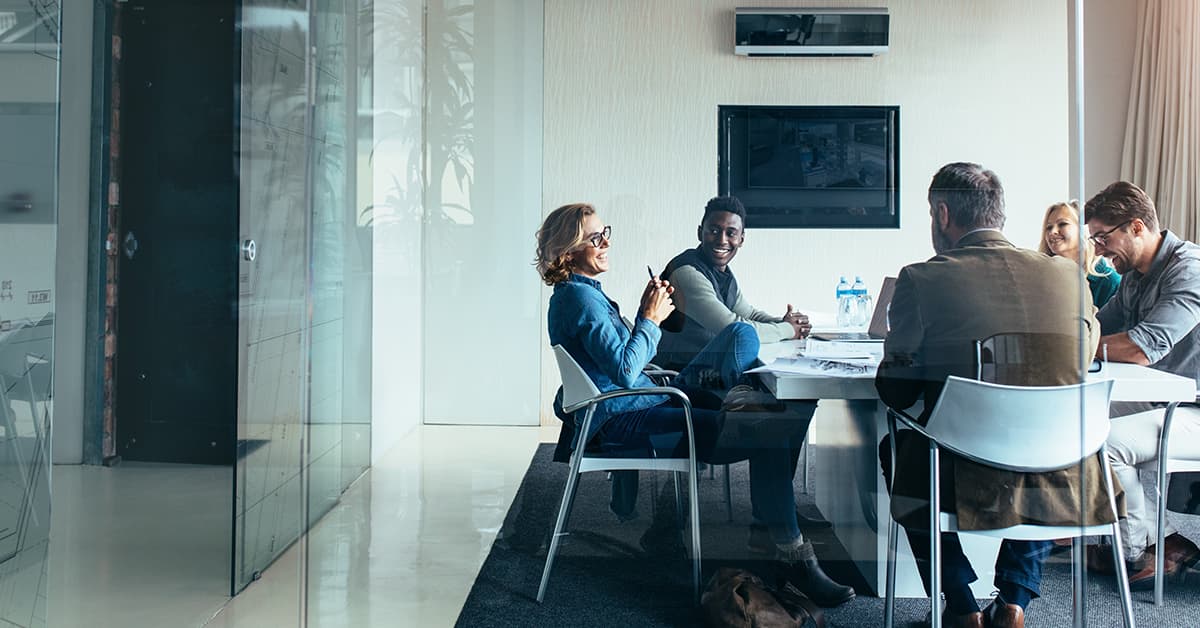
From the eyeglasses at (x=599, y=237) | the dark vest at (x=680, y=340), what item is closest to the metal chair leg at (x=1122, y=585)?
the dark vest at (x=680, y=340)

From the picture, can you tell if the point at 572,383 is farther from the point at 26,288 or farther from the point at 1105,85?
the point at 1105,85

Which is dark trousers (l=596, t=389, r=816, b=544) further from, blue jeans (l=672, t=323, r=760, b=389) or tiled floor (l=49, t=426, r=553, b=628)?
tiled floor (l=49, t=426, r=553, b=628)

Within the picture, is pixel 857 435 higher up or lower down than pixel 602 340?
lower down

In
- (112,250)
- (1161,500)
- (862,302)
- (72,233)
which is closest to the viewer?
(862,302)

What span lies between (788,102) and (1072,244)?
31.3 inches

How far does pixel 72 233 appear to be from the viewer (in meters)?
2.53

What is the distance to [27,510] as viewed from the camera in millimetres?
2209

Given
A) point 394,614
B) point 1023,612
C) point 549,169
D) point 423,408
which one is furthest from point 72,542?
point 1023,612

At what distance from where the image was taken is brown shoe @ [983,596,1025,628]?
2.33 metres

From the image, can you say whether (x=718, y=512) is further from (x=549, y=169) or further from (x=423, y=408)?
(x=549, y=169)

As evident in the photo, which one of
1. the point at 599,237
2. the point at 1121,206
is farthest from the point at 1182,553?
the point at 599,237

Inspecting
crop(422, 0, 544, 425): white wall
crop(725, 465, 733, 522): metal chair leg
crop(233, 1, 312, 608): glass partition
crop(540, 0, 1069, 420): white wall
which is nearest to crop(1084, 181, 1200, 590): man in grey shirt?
crop(540, 0, 1069, 420): white wall

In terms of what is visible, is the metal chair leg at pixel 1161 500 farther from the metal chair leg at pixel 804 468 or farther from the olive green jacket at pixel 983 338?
the metal chair leg at pixel 804 468

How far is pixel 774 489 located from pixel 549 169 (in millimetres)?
1007
